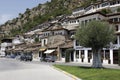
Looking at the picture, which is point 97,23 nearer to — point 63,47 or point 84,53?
point 84,53

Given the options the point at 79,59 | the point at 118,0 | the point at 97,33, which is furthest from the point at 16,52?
the point at 97,33

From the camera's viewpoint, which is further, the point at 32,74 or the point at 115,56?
the point at 115,56

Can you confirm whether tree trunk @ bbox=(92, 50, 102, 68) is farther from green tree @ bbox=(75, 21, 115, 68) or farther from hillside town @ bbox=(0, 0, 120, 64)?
hillside town @ bbox=(0, 0, 120, 64)

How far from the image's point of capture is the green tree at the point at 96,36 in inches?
1505

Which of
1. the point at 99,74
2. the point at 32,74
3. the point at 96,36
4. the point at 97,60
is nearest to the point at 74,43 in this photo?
the point at 97,60

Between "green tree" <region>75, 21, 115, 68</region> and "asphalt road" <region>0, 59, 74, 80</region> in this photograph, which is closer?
"asphalt road" <region>0, 59, 74, 80</region>

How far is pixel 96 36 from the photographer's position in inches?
1507

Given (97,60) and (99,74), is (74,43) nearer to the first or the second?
(97,60)

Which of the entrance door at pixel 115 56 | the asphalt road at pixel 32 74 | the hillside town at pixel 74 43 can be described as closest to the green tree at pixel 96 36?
the asphalt road at pixel 32 74

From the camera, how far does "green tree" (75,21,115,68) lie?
38.2 m

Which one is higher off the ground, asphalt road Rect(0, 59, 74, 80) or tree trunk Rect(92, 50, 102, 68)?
tree trunk Rect(92, 50, 102, 68)

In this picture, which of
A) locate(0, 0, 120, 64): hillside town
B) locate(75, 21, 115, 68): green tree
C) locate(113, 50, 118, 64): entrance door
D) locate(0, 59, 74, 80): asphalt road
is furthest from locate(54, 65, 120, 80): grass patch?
locate(113, 50, 118, 64): entrance door

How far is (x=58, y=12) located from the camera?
17588 centimetres

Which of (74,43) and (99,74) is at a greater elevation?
(74,43)
